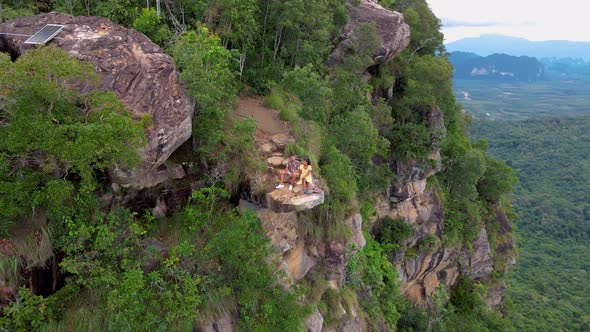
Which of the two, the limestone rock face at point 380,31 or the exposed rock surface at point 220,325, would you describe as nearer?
the exposed rock surface at point 220,325

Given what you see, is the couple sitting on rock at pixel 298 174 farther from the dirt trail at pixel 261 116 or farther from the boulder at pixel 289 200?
the dirt trail at pixel 261 116

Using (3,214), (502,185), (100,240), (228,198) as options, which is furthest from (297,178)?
(502,185)

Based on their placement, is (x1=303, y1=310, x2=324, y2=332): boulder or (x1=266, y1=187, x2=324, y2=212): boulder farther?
(x1=303, y1=310, x2=324, y2=332): boulder

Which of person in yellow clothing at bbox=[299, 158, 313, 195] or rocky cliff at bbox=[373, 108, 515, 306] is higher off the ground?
person in yellow clothing at bbox=[299, 158, 313, 195]

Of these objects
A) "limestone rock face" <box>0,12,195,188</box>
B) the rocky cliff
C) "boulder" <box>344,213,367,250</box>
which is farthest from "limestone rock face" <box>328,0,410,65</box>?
"limestone rock face" <box>0,12,195,188</box>

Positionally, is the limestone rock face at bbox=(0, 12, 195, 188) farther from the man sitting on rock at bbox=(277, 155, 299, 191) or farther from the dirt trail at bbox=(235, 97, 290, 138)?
the dirt trail at bbox=(235, 97, 290, 138)

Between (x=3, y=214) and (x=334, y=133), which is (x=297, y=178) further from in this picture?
(x=3, y=214)

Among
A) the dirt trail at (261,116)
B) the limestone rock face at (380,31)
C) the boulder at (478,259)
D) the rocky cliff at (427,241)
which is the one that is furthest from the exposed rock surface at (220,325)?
the boulder at (478,259)
